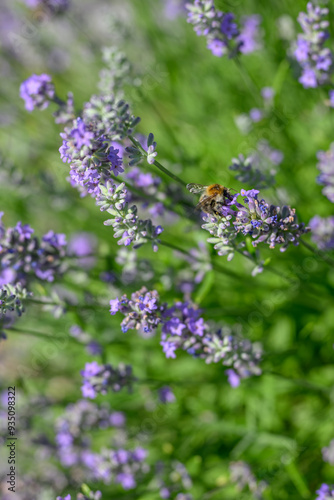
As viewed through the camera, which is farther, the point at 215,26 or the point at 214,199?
the point at 215,26

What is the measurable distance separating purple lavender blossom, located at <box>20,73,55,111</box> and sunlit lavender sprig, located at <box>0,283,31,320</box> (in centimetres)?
100

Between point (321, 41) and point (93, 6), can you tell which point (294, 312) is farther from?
point (93, 6)

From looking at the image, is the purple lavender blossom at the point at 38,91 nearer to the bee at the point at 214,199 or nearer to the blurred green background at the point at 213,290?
the blurred green background at the point at 213,290

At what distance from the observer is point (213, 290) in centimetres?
381

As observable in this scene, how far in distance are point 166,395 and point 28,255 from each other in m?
1.30

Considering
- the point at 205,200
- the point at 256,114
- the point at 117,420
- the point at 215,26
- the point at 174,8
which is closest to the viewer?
the point at 205,200

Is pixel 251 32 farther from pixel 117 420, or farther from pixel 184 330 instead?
pixel 117 420

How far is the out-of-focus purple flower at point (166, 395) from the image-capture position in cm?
320

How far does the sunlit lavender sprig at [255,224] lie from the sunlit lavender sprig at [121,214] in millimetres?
290

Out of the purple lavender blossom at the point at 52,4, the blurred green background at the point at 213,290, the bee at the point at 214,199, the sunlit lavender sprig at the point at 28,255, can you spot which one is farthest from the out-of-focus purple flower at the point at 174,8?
the bee at the point at 214,199

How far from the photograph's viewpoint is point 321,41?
8.91ft

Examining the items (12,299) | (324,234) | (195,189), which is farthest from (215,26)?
(12,299)

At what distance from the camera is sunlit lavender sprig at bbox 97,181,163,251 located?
78.2 inches

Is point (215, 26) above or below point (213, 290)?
above
